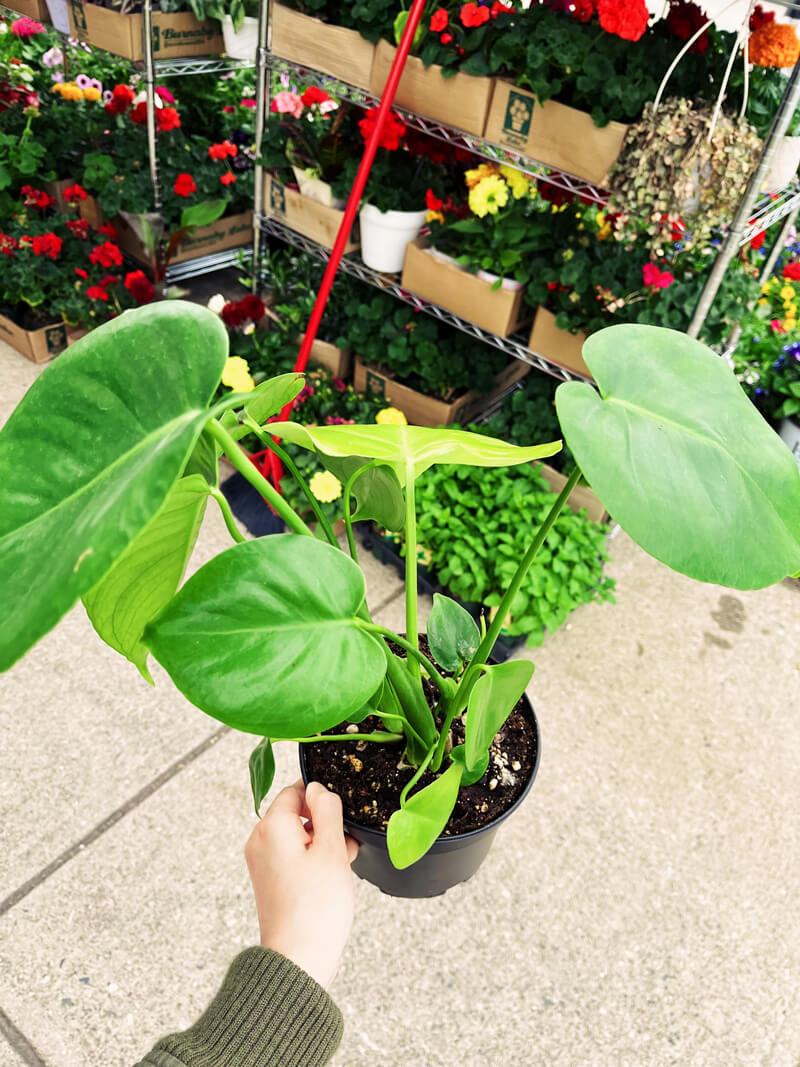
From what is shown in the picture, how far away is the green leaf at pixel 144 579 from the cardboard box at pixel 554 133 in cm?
112

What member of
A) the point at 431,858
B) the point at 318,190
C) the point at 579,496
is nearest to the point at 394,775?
the point at 431,858

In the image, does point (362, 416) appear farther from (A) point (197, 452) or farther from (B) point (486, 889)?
(A) point (197, 452)

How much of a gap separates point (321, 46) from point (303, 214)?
36 cm

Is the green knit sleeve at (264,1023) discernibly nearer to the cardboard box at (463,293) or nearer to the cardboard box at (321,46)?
the cardboard box at (463,293)

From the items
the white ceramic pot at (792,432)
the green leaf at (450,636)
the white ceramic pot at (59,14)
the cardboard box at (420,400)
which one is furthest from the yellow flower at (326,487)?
the white ceramic pot at (59,14)

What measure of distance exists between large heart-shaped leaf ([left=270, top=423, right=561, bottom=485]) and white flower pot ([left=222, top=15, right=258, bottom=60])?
2059 mm

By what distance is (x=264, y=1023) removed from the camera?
26.3 inches

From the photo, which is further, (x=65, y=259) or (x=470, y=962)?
(x=65, y=259)

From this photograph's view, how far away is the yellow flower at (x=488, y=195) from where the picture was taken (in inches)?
61.7

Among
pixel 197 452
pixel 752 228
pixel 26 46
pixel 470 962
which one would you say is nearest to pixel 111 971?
pixel 470 962

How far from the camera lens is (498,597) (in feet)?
5.13

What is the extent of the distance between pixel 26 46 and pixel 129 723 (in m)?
2.51

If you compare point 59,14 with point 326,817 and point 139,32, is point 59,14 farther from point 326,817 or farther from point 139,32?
point 326,817

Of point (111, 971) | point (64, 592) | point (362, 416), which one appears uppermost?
point (64, 592)
